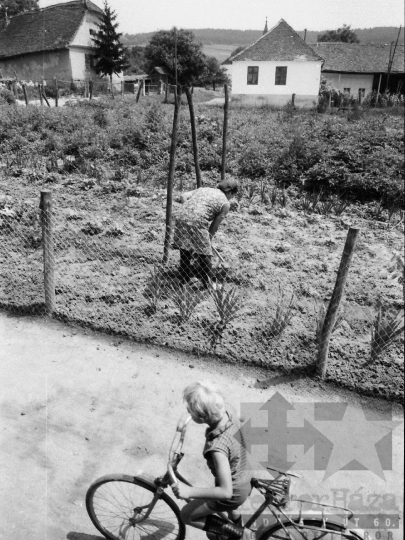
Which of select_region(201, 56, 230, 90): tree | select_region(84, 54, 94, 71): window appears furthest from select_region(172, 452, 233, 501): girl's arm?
select_region(201, 56, 230, 90): tree

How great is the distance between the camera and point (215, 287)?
15.8ft

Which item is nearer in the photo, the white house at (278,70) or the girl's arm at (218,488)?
the girl's arm at (218,488)

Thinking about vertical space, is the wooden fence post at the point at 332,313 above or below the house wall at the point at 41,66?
below

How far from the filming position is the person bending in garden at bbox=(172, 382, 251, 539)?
2160 mm

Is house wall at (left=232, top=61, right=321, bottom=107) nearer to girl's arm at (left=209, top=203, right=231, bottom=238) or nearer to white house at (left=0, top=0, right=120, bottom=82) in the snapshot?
white house at (left=0, top=0, right=120, bottom=82)

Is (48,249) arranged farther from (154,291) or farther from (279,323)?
(279,323)

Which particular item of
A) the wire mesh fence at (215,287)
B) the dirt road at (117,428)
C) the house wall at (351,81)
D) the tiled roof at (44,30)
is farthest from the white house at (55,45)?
the dirt road at (117,428)

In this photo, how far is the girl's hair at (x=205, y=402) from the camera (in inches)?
85.0

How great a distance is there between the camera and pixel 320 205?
28.7 ft

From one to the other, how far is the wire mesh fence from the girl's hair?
2.06 meters

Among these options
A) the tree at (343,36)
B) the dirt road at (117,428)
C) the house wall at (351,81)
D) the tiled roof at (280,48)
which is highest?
the tree at (343,36)

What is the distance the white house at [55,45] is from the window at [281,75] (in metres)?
15.3

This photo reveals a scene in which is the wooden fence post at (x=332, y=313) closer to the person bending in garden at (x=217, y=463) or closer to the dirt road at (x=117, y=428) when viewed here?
the dirt road at (x=117, y=428)

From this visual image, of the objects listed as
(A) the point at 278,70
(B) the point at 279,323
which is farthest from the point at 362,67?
(B) the point at 279,323
